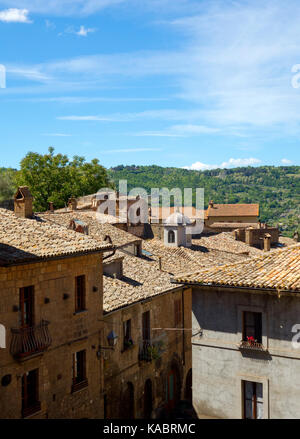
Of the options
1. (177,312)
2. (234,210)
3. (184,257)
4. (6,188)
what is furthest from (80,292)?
(234,210)

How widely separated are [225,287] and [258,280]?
3.52 ft

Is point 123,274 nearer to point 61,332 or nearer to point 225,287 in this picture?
point 61,332

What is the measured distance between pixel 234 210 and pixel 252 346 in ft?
253

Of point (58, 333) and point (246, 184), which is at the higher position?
point (246, 184)

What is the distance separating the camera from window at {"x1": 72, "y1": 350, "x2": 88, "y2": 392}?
1894 centimetres

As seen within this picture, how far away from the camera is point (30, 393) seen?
55.2 ft

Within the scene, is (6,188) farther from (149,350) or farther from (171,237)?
Result: (149,350)

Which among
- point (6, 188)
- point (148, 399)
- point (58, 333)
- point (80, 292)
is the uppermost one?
point (6, 188)

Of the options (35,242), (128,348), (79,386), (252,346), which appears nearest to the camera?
(252,346)

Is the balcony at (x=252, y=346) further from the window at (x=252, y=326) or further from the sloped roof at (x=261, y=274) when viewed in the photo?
the sloped roof at (x=261, y=274)

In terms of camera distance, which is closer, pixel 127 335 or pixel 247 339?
pixel 247 339

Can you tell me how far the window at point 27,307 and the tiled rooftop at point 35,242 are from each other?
48.7 inches

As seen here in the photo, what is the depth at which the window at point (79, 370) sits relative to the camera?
62.1 ft

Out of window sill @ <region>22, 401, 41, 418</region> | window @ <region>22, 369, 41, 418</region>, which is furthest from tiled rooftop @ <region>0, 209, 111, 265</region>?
window sill @ <region>22, 401, 41, 418</region>
